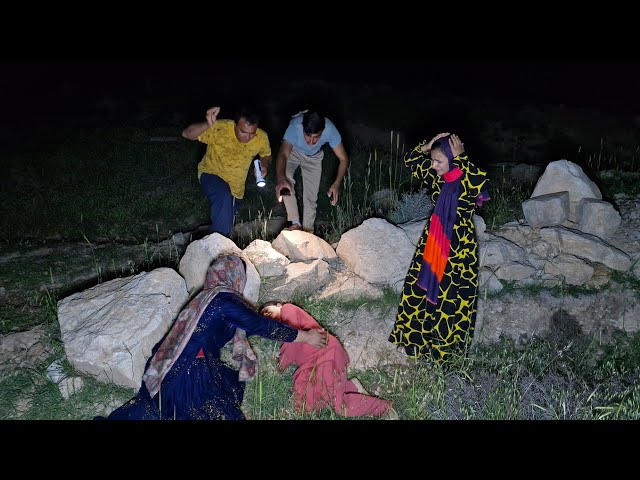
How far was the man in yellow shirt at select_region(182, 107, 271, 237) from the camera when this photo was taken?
6.01 metres

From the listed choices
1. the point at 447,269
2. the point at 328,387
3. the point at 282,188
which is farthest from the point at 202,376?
the point at 282,188

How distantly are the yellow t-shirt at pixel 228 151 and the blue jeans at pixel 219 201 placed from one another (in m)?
0.09

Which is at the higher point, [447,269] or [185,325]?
[447,269]

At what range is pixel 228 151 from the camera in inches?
239

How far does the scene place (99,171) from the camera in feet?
33.0

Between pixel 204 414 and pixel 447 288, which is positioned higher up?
pixel 447 288

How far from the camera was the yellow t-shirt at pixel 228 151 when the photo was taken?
6.04 metres

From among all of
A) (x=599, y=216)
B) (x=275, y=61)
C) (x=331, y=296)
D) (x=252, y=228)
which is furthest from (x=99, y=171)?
(x=275, y=61)

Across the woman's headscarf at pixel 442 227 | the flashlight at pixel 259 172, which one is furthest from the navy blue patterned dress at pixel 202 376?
the flashlight at pixel 259 172

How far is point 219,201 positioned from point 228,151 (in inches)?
19.9

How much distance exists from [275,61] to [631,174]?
14.1 metres

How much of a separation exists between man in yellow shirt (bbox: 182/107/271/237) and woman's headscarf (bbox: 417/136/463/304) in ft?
6.50

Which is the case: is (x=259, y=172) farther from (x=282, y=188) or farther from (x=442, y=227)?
(x=442, y=227)

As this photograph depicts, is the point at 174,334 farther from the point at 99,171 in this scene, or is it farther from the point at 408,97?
the point at 408,97
